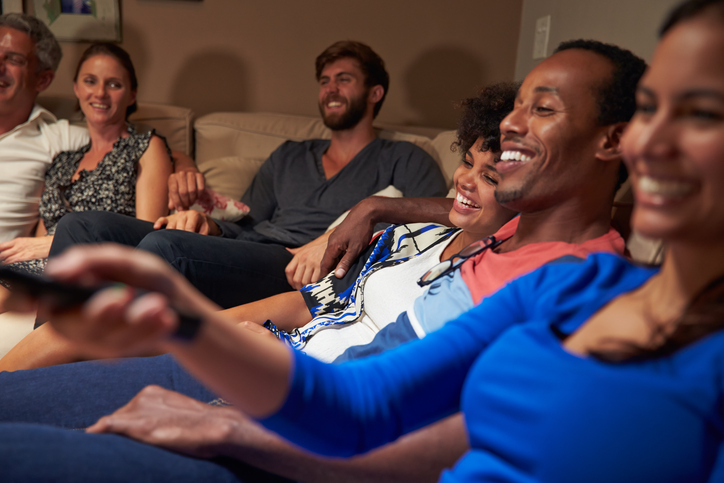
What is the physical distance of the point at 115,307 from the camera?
42cm

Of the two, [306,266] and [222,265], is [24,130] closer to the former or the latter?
[222,265]

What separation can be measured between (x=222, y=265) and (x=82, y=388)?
0.63m

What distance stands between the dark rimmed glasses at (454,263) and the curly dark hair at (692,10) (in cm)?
56

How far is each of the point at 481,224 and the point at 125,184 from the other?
4.53 ft

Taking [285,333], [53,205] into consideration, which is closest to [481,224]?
[285,333]

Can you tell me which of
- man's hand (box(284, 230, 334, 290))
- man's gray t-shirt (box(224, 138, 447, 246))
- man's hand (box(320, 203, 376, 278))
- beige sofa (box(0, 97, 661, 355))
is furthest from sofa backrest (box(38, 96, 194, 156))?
man's hand (box(320, 203, 376, 278))

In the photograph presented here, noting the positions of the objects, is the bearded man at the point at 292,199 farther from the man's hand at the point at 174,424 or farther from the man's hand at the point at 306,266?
the man's hand at the point at 174,424

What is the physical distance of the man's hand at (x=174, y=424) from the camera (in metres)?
0.73

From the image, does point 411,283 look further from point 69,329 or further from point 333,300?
point 69,329

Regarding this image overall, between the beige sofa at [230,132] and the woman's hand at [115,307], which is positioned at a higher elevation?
the woman's hand at [115,307]

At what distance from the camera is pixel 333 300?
138 cm

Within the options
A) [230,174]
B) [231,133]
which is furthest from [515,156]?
[231,133]

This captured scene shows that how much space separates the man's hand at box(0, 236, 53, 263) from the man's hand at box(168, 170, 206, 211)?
0.42 m

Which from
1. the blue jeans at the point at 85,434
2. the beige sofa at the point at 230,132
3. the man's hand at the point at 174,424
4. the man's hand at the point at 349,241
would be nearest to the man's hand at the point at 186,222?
the man's hand at the point at 349,241
